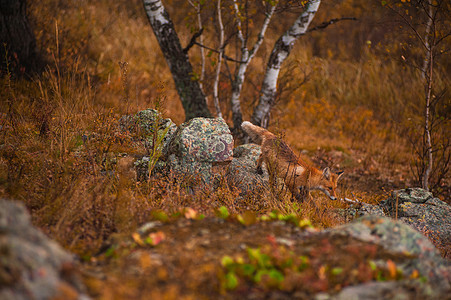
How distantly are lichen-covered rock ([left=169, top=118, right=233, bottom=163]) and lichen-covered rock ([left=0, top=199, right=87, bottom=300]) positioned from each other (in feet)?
9.54

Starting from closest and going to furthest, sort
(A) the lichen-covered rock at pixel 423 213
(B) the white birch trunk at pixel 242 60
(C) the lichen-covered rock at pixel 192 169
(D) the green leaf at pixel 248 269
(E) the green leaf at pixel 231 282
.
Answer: (E) the green leaf at pixel 231 282
(D) the green leaf at pixel 248 269
(C) the lichen-covered rock at pixel 192 169
(A) the lichen-covered rock at pixel 423 213
(B) the white birch trunk at pixel 242 60

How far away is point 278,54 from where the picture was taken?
23.2 feet

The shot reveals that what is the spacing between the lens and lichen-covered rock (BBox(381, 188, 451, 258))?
17.0 feet

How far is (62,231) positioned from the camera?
2744mm

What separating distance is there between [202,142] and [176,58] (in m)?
2.80

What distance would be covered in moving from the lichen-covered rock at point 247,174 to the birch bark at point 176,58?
1647mm

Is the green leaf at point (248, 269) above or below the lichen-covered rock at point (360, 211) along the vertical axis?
above

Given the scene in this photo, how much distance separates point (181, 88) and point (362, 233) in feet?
17.3

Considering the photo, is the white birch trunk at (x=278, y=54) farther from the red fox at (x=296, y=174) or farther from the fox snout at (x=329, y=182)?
the fox snout at (x=329, y=182)

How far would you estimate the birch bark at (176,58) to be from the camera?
6.56 metres

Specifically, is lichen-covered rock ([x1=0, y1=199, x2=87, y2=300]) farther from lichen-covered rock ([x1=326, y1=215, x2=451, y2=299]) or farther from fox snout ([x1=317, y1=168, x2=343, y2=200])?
fox snout ([x1=317, y1=168, x2=343, y2=200])

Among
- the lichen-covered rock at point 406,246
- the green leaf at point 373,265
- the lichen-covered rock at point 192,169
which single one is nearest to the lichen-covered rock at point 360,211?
the lichen-covered rock at point 192,169

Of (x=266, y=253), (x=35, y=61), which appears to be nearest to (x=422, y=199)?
(x=266, y=253)

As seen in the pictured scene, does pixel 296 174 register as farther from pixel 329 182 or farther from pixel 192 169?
pixel 192 169
